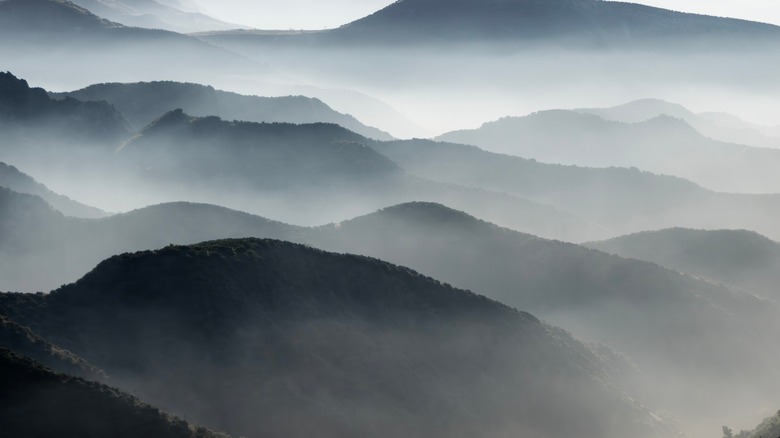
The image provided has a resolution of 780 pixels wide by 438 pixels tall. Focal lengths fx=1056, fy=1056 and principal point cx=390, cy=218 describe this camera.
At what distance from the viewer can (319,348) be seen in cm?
6103

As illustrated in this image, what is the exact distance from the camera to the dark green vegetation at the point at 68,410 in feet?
140

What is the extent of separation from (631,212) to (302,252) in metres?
106

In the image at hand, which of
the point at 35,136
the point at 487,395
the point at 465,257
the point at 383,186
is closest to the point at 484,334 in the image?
the point at 487,395

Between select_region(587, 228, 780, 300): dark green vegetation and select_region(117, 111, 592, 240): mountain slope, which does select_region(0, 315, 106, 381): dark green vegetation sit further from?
select_region(117, 111, 592, 240): mountain slope

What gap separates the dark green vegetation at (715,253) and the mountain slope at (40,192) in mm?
68806

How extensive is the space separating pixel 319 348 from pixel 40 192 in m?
90.2

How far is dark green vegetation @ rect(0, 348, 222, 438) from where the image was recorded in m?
42.7

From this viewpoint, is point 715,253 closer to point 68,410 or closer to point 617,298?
point 617,298

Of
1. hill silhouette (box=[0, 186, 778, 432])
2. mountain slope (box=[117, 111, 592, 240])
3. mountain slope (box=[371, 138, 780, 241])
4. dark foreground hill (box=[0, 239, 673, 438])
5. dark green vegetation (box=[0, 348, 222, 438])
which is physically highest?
mountain slope (box=[371, 138, 780, 241])

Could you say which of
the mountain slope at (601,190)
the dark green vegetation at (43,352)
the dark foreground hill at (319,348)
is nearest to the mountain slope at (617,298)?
the dark foreground hill at (319,348)

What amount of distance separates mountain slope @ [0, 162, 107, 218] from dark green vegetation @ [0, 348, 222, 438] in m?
96.4

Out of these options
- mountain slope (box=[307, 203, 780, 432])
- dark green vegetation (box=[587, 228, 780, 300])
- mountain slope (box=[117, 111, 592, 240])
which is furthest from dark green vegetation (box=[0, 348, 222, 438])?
mountain slope (box=[117, 111, 592, 240])

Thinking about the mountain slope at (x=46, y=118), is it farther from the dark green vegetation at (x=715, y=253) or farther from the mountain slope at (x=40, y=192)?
the dark green vegetation at (x=715, y=253)

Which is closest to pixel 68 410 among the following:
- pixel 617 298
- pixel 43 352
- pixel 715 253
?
pixel 43 352
